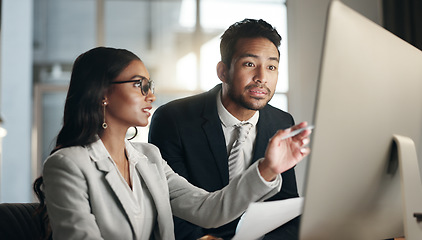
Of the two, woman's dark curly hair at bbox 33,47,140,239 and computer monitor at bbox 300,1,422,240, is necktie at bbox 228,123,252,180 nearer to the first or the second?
woman's dark curly hair at bbox 33,47,140,239

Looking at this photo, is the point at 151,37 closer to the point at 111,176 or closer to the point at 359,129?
the point at 111,176

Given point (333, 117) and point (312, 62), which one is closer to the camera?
point (333, 117)

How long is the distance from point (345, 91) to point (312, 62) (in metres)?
5.00

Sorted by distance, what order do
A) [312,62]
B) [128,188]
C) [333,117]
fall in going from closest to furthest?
[333,117] → [128,188] → [312,62]

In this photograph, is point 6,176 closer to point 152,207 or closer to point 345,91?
point 152,207

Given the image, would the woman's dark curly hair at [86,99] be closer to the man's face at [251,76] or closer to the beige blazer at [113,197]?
the beige blazer at [113,197]

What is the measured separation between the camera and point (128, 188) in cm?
139

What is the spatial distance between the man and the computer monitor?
888 mm

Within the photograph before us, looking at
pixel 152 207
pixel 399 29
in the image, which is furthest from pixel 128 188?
pixel 399 29

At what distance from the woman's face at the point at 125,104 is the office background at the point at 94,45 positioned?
172 inches

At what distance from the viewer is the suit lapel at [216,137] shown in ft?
6.00

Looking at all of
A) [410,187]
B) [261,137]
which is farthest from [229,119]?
[410,187]

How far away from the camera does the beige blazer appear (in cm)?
A: 122

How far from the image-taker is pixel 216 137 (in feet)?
6.16
